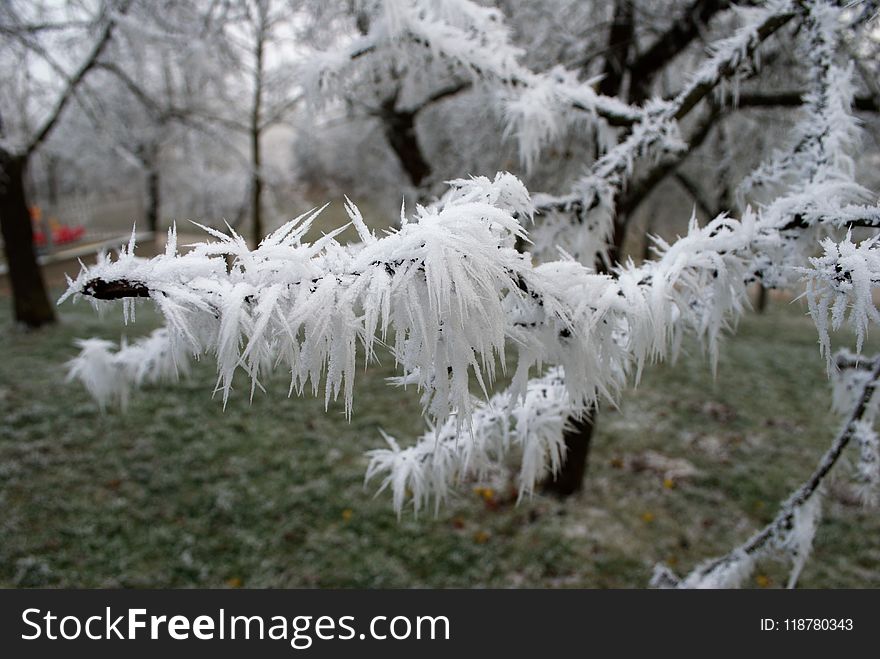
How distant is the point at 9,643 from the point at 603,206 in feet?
10.1

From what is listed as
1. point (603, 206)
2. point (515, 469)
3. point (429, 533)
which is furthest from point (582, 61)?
point (429, 533)

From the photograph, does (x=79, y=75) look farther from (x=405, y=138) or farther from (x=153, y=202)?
(x=153, y=202)

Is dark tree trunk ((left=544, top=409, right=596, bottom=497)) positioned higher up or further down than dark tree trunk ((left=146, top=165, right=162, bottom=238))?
further down

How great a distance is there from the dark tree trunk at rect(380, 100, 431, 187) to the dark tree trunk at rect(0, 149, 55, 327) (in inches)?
188

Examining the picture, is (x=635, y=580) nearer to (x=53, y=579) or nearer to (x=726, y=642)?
(x=726, y=642)

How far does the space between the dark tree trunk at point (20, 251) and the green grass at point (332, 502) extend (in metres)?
1.97

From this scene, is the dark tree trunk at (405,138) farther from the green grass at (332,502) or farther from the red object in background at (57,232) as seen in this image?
the red object in background at (57,232)

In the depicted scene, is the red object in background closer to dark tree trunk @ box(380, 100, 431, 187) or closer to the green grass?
the green grass

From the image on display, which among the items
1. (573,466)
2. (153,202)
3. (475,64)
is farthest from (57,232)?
A: (475,64)

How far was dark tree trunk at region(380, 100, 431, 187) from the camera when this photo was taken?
6188 mm

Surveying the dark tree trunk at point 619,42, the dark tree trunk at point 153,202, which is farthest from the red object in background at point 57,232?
the dark tree trunk at point 619,42

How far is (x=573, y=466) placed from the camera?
415cm

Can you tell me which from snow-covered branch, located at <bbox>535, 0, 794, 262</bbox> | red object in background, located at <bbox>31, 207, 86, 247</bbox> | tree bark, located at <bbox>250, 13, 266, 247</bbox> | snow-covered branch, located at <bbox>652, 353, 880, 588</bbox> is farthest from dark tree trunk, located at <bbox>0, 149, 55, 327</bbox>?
snow-covered branch, located at <bbox>652, 353, 880, 588</bbox>

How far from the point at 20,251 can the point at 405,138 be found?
5.39m
